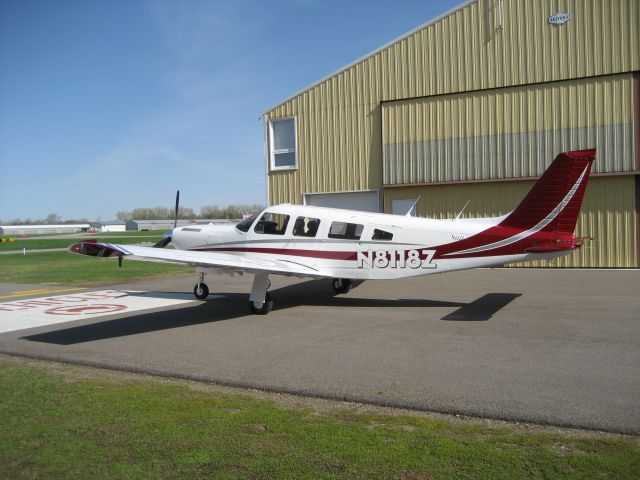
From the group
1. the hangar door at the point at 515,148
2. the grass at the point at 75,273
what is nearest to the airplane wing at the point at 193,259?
the grass at the point at 75,273

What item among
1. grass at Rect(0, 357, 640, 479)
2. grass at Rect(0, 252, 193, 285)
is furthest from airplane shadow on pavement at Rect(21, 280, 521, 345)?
grass at Rect(0, 252, 193, 285)

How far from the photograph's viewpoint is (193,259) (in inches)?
413

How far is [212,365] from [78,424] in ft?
7.62

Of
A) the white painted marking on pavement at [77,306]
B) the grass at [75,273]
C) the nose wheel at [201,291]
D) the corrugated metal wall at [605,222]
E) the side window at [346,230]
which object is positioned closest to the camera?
the white painted marking on pavement at [77,306]

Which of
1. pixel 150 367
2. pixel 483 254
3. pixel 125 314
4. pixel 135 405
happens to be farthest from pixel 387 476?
pixel 125 314

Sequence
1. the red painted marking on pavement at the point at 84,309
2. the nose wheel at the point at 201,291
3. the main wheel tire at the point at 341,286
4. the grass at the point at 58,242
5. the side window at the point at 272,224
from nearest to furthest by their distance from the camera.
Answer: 1. the red painted marking on pavement at the point at 84,309
2. the side window at the point at 272,224
3. the nose wheel at the point at 201,291
4. the main wheel tire at the point at 341,286
5. the grass at the point at 58,242

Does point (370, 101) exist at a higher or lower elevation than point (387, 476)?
higher

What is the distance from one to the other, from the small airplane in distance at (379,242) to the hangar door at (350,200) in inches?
405

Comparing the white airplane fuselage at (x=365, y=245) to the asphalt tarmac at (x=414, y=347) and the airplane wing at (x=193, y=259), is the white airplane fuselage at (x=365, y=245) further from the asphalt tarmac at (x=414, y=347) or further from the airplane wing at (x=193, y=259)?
the asphalt tarmac at (x=414, y=347)

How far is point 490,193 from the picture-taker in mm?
20609

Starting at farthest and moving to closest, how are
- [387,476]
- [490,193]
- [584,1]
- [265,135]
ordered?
1. [265,135]
2. [490,193]
3. [584,1]
4. [387,476]

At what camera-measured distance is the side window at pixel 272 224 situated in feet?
41.8

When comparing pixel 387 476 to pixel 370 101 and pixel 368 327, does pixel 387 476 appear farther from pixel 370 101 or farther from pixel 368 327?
pixel 370 101

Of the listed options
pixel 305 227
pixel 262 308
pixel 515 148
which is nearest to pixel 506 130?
pixel 515 148
